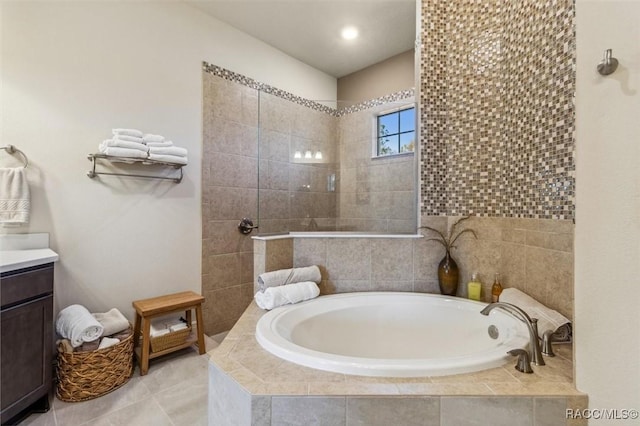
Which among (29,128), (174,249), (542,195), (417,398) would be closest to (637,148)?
(542,195)

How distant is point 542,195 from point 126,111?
2.89m

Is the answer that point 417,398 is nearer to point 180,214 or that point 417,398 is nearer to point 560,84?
point 560,84

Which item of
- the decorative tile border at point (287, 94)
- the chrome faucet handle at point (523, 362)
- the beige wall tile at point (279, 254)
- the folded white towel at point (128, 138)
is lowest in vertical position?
the chrome faucet handle at point (523, 362)

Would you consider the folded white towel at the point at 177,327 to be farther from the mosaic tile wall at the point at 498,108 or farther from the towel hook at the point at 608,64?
the towel hook at the point at 608,64

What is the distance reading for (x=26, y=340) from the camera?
1.49 metres

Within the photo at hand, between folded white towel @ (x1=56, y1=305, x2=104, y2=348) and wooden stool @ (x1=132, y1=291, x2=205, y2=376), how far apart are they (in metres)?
0.26

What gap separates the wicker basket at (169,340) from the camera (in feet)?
6.75

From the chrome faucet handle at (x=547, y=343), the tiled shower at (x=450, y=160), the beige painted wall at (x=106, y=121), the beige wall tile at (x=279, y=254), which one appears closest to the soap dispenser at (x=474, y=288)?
the tiled shower at (x=450, y=160)

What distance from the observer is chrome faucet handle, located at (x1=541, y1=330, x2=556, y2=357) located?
4.06 feet

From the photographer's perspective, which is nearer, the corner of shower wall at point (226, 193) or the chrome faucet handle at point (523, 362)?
the chrome faucet handle at point (523, 362)

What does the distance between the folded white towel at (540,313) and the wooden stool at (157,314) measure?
7.22ft

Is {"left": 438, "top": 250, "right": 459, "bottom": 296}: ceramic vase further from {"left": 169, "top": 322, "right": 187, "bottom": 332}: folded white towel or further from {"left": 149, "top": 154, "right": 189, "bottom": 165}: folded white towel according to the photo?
{"left": 149, "top": 154, "right": 189, "bottom": 165}: folded white towel

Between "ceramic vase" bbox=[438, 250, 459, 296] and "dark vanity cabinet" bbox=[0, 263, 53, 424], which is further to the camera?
"ceramic vase" bbox=[438, 250, 459, 296]

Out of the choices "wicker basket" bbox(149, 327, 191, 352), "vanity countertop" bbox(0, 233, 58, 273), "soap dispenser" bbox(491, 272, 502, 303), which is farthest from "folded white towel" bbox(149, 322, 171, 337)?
"soap dispenser" bbox(491, 272, 502, 303)
